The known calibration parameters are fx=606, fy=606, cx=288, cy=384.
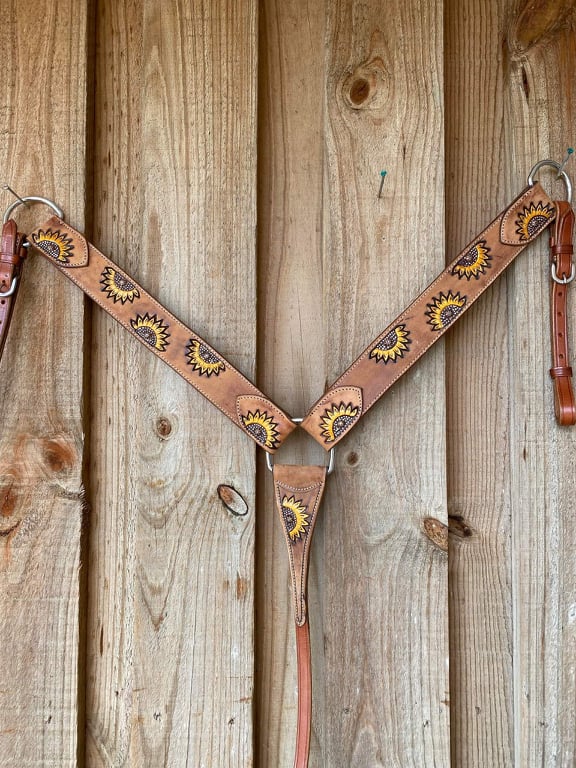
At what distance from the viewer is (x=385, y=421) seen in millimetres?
1159

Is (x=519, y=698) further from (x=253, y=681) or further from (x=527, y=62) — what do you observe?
(x=527, y=62)

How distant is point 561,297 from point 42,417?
101 cm

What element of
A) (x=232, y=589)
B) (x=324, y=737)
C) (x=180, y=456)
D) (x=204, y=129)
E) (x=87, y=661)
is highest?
(x=204, y=129)

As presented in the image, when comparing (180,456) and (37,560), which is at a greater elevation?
(180,456)

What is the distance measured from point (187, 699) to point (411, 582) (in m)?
0.48

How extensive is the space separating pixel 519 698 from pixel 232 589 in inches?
22.2

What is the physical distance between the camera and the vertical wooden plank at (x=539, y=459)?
1.11 meters

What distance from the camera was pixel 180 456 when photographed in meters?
1.16

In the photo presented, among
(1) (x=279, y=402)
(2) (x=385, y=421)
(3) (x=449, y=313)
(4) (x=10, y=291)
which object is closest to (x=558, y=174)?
(3) (x=449, y=313)

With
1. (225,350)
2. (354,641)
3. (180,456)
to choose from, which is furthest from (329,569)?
(225,350)

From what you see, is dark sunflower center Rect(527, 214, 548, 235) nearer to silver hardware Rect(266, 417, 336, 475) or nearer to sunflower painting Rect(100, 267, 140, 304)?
silver hardware Rect(266, 417, 336, 475)

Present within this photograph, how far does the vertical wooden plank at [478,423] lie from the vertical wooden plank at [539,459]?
0.10 ft

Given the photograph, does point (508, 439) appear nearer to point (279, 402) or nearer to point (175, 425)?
point (279, 402)

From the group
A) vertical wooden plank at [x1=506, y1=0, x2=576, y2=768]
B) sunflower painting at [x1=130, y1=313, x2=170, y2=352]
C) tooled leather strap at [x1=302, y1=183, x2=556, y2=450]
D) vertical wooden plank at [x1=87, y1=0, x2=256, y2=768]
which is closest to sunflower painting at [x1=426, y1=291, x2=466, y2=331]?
tooled leather strap at [x1=302, y1=183, x2=556, y2=450]
